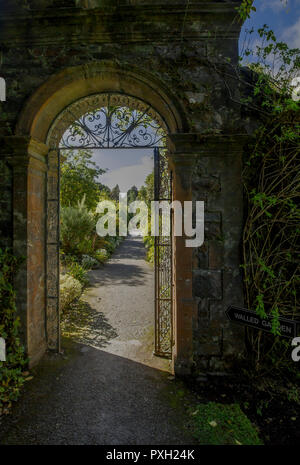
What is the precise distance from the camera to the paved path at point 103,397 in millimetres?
2154

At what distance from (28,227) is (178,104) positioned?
7.90ft

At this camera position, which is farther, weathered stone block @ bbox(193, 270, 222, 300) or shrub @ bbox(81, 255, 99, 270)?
shrub @ bbox(81, 255, 99, 270)

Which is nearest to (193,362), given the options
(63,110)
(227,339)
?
(227,339)

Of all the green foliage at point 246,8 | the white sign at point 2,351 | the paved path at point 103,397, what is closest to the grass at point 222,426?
the paved path at point 103,397

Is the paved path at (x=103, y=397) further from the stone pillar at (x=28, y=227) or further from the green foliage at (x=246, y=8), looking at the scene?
the green foliage at (x=246, y=8)

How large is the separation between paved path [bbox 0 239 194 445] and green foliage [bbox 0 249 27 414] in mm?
175

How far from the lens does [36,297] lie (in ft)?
10.5

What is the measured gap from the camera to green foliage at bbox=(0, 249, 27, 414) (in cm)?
261

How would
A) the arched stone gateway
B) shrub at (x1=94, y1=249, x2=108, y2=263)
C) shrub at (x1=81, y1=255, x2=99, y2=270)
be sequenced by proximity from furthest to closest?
1. shrub at (x1=94, y1=249, x2=108, y2=263)
2. shrub at (x1=81, y1=255, x2=99, y2=270)
3. the arched stone gateway

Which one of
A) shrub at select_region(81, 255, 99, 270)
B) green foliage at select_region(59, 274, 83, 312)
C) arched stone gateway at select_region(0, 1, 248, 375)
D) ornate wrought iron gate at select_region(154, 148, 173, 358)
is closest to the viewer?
arched stone gateway at select_region(0, 1, 248, 375)

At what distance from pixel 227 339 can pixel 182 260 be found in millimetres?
1117

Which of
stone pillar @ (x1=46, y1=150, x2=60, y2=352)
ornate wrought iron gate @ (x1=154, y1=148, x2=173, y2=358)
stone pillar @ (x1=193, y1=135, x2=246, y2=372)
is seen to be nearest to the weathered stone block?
stone pillar @ (x1=193, y1=135, x2=246, y2=372)

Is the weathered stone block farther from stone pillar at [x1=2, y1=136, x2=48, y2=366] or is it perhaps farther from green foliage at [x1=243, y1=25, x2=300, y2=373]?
stone pillar at [x1=2, y1=136, x2=48, y2=366]
